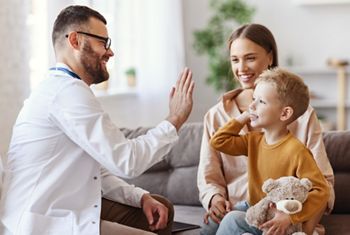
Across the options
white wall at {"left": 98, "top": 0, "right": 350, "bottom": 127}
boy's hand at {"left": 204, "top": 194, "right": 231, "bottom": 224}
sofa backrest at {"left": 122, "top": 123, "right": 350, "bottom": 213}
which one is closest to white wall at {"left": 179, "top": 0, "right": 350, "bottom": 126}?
white wall at {"left": 98, "top": 0, "right": 350, "bottom": 127}

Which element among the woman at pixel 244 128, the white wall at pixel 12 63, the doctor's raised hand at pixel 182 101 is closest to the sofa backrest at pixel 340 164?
the woman at pixel 244 128

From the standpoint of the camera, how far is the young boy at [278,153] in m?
2.08

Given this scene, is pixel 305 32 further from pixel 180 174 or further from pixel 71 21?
pixel 71 21

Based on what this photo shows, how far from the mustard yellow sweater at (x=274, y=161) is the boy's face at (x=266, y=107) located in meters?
0.08

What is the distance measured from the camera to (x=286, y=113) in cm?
215

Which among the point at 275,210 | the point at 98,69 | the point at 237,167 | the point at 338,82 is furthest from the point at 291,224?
the point at 338,82

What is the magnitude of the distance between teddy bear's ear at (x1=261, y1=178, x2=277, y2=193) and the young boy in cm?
8

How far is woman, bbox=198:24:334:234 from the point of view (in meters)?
A: 2.47

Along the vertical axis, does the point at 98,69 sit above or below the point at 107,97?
above

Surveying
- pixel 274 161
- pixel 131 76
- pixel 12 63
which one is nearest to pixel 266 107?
pixel 274 161

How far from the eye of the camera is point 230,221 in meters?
2.18

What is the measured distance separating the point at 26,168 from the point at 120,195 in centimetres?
43

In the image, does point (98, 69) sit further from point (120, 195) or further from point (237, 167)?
point (237, 167)

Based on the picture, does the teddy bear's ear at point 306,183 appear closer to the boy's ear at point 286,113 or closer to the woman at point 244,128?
the boy's ear at point 286,113
